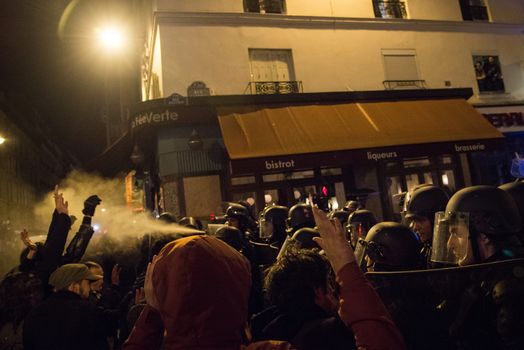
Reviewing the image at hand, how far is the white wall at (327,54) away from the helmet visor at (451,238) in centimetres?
947

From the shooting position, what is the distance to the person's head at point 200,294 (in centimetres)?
140

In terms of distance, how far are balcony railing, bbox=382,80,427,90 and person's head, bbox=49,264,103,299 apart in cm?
1131

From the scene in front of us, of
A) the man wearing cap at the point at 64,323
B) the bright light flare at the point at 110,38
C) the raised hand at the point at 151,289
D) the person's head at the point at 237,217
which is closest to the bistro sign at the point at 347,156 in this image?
the person's head at the point at 237,217

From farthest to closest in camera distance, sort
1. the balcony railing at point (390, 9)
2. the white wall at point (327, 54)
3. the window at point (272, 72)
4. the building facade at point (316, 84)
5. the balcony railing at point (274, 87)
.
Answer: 1. the balcony railing at point (390, 9)
2. the window at point (272, 72)
3. the balcony railing at point (274, 87)
4. the white wall at point (327, 54)
5. the building facade at point (316, 84)

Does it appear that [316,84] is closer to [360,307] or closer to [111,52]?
[111,52]

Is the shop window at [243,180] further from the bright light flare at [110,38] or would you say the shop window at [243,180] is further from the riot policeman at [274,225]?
the bright light flare at [110,38]

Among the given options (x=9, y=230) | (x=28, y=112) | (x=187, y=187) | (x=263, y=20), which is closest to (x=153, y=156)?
(x=187, y=187)

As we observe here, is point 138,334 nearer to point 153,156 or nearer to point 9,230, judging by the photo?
point 153,156

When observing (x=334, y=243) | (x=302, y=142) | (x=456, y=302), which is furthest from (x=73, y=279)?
(x=302, y=142)

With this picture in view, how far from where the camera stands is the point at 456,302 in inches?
73.4

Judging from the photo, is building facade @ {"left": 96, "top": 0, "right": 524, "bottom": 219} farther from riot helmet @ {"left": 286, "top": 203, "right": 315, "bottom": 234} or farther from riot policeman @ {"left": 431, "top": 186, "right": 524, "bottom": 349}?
riot policeman @ {"left": 431, "top": 186, "right": 524, "bottom": 349}

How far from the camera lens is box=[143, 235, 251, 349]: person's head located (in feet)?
4.58

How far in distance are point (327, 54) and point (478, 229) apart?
10.9 meters

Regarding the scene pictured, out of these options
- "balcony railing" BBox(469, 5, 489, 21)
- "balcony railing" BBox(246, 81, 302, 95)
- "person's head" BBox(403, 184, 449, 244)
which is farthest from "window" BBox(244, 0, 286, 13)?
"person's head" BBox(403, 184, 449, 244)
